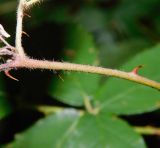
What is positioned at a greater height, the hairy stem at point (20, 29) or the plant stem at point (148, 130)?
the hairy stem at point (20, 29)

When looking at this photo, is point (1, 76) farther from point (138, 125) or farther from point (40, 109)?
point (138, 125)

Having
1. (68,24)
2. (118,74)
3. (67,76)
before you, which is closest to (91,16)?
(68,24)

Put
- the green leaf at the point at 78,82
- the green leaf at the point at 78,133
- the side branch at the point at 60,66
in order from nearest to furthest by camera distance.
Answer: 1. the side branch at the point at 60,66
2. the green leaf at the point at 78,133
3. the green leaf at the point at 78,82

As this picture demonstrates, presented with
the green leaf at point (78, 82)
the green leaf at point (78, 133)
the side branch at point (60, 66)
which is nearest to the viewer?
the side branch at point (60, 66)

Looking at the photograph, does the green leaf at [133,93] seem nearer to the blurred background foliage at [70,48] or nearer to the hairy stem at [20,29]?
the blurred background foliage at [70,48]

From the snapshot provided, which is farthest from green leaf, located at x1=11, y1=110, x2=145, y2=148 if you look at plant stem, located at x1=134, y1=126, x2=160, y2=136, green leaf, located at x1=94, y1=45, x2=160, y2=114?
plant stem, located at x1=134, y1=126, x2=160, y2=136

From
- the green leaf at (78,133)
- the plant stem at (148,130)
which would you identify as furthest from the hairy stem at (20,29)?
the plant stem at (148,130)

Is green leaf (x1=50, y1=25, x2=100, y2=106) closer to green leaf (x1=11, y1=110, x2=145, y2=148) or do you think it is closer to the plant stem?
green leaf (x1=11, y1=110, x2=145, y2=148)
